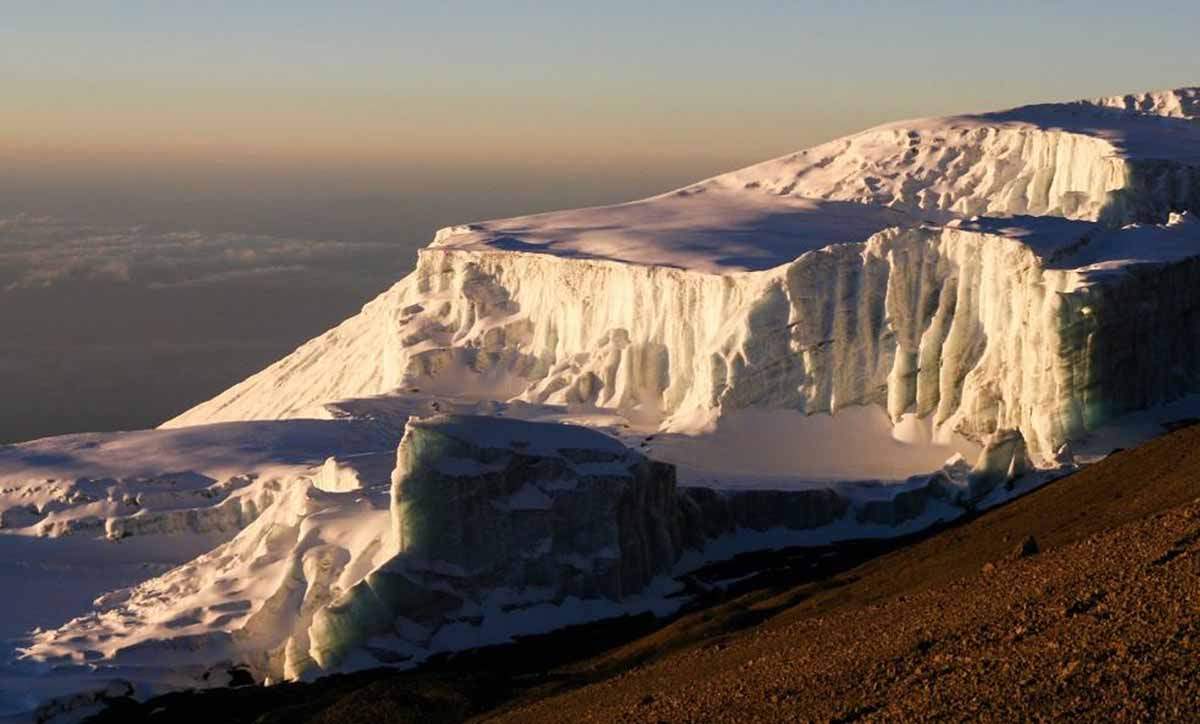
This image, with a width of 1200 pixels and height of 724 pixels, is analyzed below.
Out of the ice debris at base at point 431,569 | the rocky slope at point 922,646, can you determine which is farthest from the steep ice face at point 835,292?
the rocky slope at point 922,646

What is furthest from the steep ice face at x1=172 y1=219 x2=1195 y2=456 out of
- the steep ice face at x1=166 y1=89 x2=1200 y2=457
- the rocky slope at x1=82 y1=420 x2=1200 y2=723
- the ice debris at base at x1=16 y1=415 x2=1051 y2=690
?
the rocky slope at x1=82 y1=420 x2=1200 y2=723

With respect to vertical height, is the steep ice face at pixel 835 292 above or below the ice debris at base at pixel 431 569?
above

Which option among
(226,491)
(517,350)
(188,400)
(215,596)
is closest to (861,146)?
(517,350)

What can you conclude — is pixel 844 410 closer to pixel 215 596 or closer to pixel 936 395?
pixel 936 395

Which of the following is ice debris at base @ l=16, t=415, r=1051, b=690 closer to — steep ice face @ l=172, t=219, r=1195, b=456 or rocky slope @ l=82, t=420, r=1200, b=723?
rocky slope @ l=82, t=420, r=1200, b=723

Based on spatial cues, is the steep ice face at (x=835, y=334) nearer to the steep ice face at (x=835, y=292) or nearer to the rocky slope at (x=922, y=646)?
the steep ice face at (x=835, y=292)

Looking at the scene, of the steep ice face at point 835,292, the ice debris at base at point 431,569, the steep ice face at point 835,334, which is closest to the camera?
the ice debris at base at point 431,569

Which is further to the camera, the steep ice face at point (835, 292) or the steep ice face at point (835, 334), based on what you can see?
the steep ice face at point (835, 292)

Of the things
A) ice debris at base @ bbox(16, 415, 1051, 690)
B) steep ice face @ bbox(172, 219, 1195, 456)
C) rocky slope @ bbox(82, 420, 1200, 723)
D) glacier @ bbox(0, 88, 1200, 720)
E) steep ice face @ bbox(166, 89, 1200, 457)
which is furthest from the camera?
steep ice face @ bbox(166, 89, 1200, 457)

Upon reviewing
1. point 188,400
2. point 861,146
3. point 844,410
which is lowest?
point 188,400
